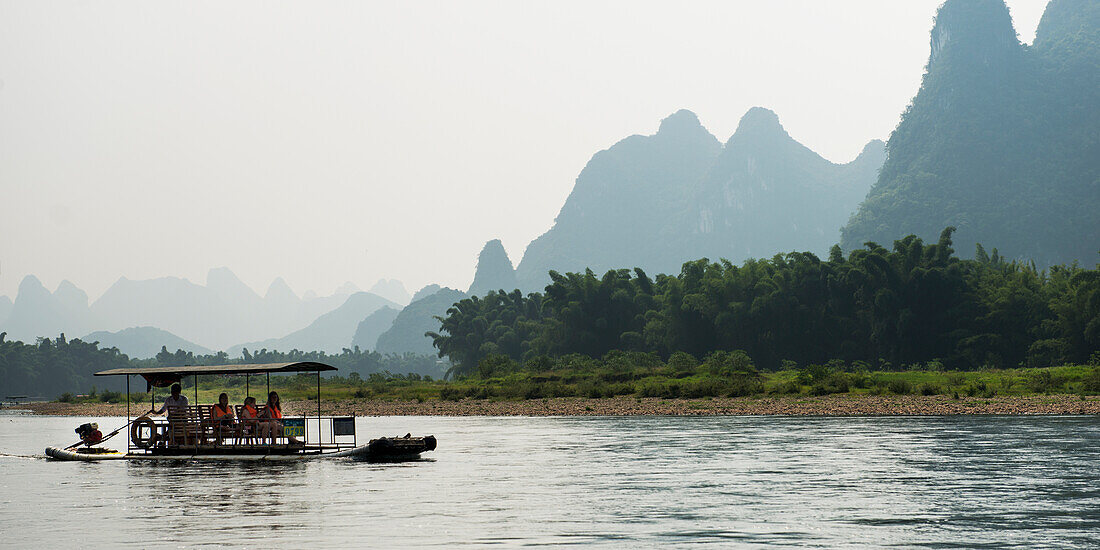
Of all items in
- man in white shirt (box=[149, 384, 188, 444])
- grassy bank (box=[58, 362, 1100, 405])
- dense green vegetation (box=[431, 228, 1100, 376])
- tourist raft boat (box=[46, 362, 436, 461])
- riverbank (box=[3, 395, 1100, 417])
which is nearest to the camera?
tourist raft boat (box=[46, 362, 436, 461])

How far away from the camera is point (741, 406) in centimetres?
5766

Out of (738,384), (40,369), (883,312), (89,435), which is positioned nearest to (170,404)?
(89,435)

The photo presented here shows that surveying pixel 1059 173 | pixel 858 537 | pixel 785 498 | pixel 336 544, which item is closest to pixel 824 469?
pixel 785 498

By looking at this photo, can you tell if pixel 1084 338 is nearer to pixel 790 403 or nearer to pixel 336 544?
pixel 790 403

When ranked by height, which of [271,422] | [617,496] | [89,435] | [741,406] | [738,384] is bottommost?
[617,496]

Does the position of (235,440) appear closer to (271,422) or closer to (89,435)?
(271,422)

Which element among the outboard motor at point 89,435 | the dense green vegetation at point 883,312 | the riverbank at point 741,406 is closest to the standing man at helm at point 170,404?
the outboard motor at point 89,435

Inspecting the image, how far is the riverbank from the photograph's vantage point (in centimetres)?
4881

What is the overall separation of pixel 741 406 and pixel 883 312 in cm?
3480

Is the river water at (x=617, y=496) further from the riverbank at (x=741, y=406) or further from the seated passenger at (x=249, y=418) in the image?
the riverbank at (x=741, y=406)

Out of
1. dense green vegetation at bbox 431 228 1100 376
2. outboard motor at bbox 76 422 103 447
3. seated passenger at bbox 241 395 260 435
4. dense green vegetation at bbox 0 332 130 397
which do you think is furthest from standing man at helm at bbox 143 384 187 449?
dense green vegetation at bbox 0 332 130 397

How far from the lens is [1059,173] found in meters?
197

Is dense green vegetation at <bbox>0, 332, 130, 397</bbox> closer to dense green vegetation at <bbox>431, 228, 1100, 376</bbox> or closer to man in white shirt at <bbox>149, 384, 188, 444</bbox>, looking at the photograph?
dense green vegetation at <bbox>431, 228, 1100, 376</bbox>

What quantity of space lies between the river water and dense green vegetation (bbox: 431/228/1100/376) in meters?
47.7
